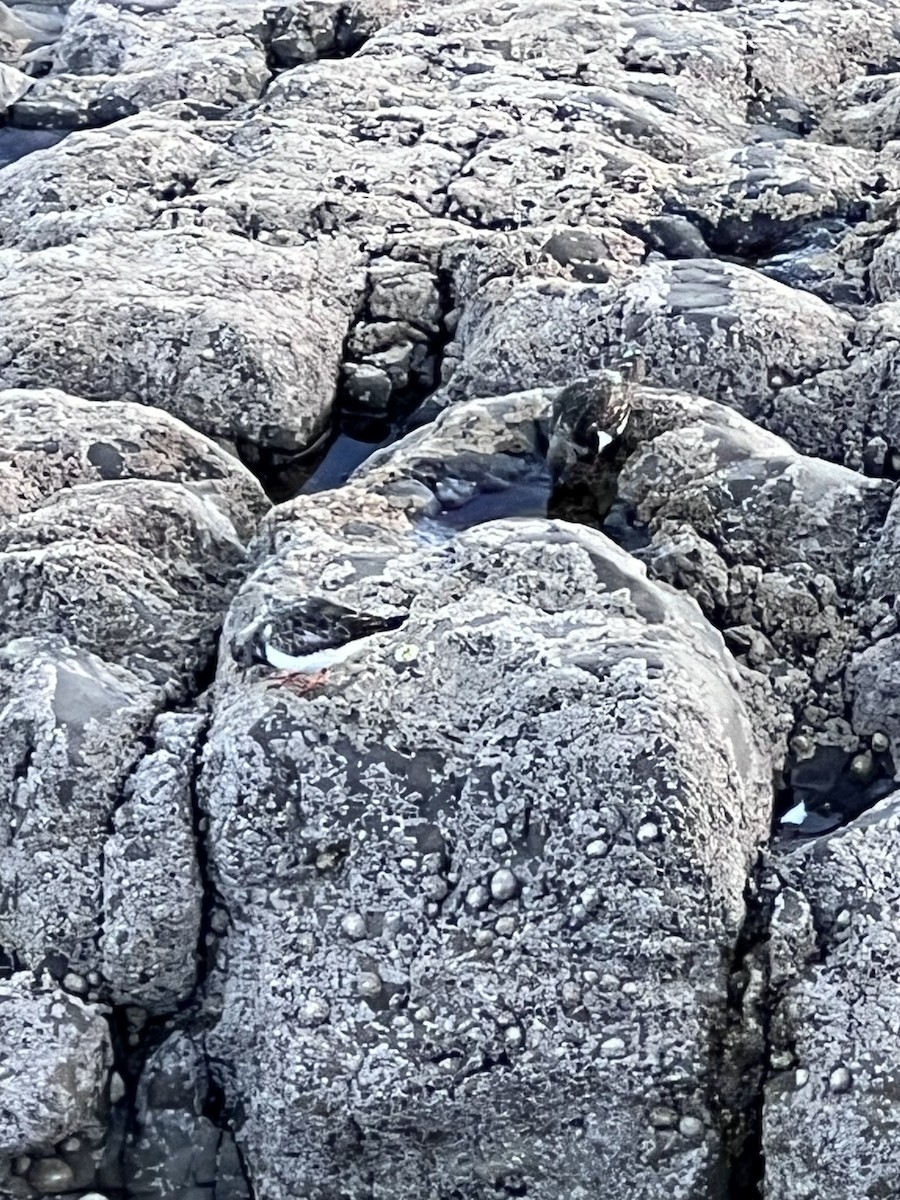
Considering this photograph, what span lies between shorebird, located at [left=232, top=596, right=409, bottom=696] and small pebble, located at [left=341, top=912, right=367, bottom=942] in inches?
23.9

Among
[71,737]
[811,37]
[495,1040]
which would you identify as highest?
[811,37]

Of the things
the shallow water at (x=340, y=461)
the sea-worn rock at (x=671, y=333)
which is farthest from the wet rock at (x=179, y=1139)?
the sea-worn rock at (x=671, y=333)

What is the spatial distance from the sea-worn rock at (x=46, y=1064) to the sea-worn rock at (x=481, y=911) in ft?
0.98

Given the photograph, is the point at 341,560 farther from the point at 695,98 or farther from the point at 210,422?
the point at 695,98

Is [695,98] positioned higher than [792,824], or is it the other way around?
[695,98]

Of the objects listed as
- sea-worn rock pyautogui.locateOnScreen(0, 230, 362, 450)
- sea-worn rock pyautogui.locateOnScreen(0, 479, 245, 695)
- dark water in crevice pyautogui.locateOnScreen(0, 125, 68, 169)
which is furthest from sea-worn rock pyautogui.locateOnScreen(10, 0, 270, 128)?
sea-worn rock pyautogui.locateOnScreen(0, 479, 245, 695)

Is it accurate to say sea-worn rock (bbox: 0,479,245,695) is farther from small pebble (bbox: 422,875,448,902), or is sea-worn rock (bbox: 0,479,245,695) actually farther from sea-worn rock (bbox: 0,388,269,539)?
small pebble (bbox: 422,875,448,902)

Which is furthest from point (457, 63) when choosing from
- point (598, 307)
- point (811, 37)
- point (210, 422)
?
point (210, 422)

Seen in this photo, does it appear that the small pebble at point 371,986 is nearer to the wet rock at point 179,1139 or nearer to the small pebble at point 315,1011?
the small pebble at point 315,1011

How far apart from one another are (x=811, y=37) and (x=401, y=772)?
4837 millimetres

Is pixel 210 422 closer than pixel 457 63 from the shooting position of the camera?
Yes

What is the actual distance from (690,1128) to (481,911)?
695mm

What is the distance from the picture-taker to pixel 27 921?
3574 mm

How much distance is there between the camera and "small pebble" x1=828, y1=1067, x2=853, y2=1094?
3178mm
